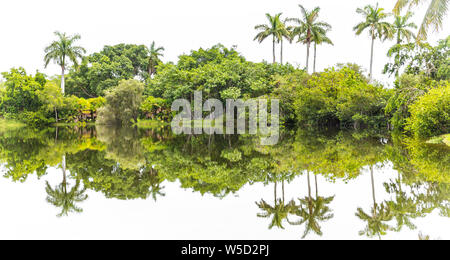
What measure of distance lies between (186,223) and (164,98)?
41.1 metres

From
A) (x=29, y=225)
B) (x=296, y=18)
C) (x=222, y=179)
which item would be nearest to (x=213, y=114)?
(x=296, y=18)

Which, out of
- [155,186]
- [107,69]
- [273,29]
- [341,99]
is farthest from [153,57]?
[155,186]

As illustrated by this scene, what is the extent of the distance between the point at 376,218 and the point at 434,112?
14.6 meters

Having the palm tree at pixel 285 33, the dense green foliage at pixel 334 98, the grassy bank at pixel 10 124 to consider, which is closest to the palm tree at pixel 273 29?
the palm tree at pixel 285 33

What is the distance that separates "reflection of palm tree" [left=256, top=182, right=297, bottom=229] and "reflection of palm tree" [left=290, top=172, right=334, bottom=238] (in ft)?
0.50

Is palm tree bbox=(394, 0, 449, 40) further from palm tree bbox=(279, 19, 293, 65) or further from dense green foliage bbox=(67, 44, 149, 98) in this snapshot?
dense green foliage bbox=(67, 44, 149, 98)

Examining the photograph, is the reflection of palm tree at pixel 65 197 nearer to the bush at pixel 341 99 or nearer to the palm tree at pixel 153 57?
the bush at pixel 341 99

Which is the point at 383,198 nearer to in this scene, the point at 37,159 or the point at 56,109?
the point at 37,159

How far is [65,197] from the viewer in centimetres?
649

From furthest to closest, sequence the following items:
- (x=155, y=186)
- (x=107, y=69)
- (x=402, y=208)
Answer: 1. (x=107, y=69)
2. (x=155, y=186)
3. (x=402, y=208)

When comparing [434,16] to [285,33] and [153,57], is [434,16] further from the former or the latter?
[153,57]

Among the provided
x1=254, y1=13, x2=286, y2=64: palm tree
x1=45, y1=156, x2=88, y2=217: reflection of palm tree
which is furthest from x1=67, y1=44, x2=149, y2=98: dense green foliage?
x1=45, y1=156, x2=88, y2=217: reflection of palm tree

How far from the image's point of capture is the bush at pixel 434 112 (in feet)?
54.7

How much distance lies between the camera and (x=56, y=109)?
45438 millimetres
